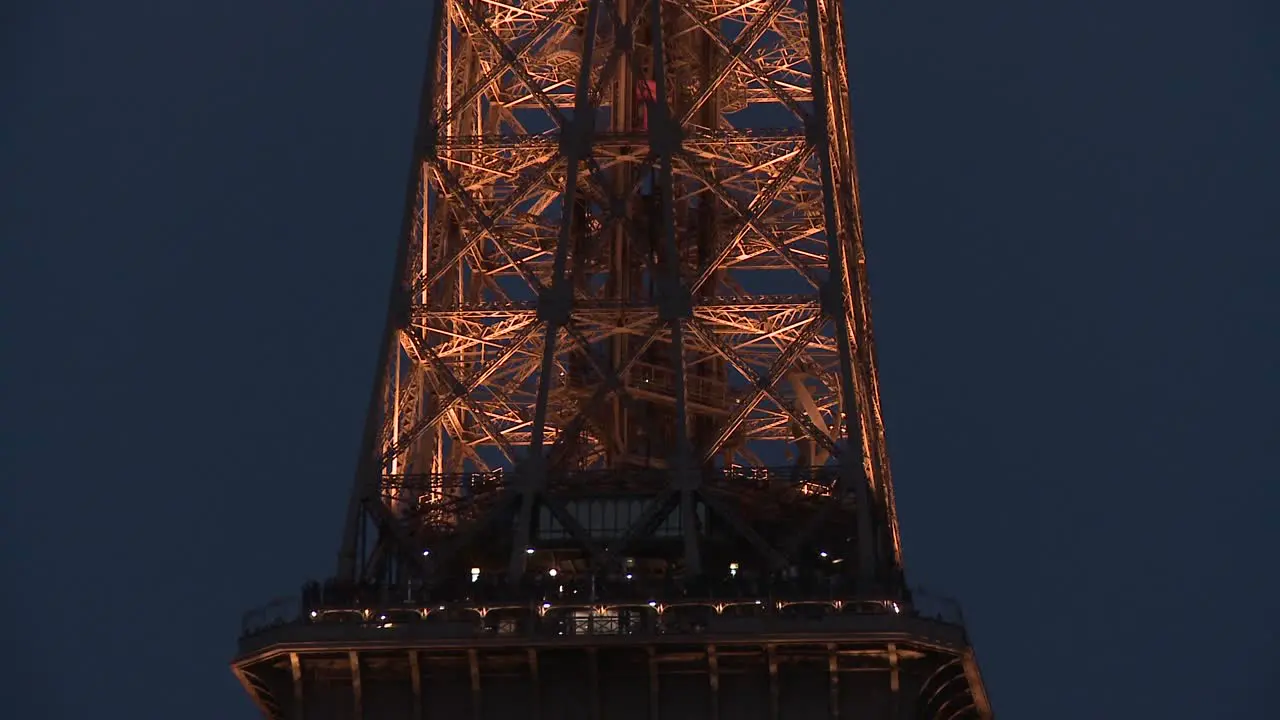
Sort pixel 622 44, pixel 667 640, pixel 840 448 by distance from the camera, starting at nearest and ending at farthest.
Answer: pixel 667 640 → pixel 840 448 → pixel 622 44

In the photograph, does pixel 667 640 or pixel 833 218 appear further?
pixel 833 218

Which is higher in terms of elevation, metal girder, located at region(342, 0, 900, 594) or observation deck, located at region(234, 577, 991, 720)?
metal girder, located at region(342, 0, 900, 594)

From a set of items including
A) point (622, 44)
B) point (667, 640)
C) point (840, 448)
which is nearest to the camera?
point (667, 640)

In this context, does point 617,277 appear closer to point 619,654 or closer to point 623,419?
point 623,419

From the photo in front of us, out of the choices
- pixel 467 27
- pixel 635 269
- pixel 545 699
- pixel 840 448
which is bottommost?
pixel 545 699

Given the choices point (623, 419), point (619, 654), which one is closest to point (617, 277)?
point (623, 419)

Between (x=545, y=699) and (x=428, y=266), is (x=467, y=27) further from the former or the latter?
(x=545, y=699)

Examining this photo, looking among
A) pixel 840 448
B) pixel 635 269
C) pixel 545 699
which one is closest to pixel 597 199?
pixel 635 269

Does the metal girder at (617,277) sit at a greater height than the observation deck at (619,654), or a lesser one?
greater
